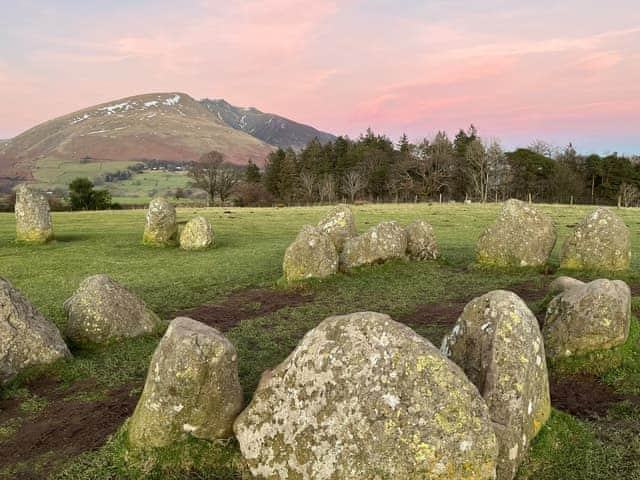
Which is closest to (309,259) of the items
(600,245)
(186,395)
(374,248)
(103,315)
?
(374,248)

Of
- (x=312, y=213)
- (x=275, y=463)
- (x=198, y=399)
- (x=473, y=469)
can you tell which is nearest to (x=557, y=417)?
(x=473, y=469)

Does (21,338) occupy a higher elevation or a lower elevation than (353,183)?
lower

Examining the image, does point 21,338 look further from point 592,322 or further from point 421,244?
point 421,244

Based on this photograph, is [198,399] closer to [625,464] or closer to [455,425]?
[455,425]

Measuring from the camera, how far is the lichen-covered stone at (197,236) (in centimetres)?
2284

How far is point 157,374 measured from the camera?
19.2 feet

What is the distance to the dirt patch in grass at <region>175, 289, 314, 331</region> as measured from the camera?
39.9 feet

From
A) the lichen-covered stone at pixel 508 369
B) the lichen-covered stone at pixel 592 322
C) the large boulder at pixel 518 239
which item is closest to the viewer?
the lichen-covered stone at pixel 508 369

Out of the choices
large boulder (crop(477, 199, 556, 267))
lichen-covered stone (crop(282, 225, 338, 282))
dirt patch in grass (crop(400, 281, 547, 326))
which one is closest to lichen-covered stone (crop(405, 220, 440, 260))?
large boulder (crop(477, 199, 556, 267))

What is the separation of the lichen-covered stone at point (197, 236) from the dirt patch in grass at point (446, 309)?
13.2m

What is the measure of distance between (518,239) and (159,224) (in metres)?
16.6

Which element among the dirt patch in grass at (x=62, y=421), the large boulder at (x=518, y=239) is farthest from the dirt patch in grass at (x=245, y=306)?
the large boulder at (x=518, y=239)

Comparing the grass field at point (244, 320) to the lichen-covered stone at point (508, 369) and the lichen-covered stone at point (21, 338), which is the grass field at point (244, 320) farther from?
the lichen-covered stone at point (508, 369)

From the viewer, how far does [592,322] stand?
8508mm
